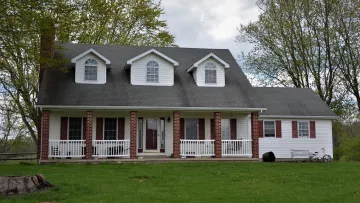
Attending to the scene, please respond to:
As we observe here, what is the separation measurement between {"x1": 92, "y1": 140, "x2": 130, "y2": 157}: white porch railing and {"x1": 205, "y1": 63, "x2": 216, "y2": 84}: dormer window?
5809 millimetres

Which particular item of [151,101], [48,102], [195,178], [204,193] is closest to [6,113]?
[48,102]

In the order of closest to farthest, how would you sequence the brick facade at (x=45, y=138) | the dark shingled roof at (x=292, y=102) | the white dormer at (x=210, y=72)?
the brick facade at (x=45, y=138), the white dormer at (x=210, y=72), the dark shingled roof at (x=292, y=102)

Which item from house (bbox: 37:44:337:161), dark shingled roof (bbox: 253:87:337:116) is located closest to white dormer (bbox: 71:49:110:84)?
house (bbox: 37:44:337:161)

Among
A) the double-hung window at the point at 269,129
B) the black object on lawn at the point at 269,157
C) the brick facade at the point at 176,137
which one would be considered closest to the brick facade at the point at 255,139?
the black object on lawn at the point at 269,157

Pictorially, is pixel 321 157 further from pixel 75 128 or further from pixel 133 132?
pixel 75 128

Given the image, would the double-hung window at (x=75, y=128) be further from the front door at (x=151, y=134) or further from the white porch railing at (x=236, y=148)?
the white porch railing at (x=236, y=148)

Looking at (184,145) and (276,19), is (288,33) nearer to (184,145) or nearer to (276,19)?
(276,19)

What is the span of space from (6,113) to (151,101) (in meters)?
13.4

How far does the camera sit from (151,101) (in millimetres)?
22031

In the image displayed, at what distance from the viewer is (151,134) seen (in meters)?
23.7

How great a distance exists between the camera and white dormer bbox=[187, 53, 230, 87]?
24188 millimetres

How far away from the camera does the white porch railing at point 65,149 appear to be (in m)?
21.1

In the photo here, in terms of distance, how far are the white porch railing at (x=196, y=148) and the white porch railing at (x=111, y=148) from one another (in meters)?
2.85

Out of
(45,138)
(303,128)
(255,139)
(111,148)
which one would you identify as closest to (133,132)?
(111,148)
